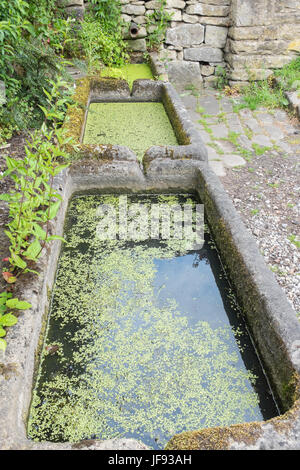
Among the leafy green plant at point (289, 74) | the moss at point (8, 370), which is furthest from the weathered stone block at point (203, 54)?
the moss at point (8, 370)

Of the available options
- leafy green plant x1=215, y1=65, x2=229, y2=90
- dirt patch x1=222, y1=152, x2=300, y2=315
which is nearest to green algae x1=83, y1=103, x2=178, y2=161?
dirt patch x1=222, y1=152, x2=300, y2=315

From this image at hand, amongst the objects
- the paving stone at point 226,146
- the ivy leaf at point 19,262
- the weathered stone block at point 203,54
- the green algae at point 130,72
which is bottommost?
the paving stone at point 226,146

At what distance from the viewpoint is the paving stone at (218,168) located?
12.8 feet

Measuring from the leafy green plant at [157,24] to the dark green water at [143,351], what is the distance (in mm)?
4553

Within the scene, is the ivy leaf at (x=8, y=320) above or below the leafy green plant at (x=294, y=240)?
above

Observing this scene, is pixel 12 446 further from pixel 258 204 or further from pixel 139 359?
pixel 258 204

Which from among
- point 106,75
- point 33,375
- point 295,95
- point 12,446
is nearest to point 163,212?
point 33,375

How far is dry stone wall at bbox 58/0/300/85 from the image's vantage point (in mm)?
5566

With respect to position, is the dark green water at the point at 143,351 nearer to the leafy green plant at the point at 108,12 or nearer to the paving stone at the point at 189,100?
the paving stone at the point at 189,100

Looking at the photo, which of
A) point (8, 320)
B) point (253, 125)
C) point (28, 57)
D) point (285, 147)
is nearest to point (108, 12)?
point (28, 57)

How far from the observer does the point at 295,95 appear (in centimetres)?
541

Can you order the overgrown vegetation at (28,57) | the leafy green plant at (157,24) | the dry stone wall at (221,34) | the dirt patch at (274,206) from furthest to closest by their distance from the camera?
the leafy green plant at (157,24)
the dry stone wall at (221,34)
the overgrown vegetation at (28,57)
the dirt patch at (274,206)

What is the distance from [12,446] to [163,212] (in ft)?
6.62

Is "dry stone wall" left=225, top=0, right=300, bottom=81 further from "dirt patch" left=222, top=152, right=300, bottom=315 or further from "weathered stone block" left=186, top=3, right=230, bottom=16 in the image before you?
"dirt patch" left=222, top=152, right=300, bottom=315
